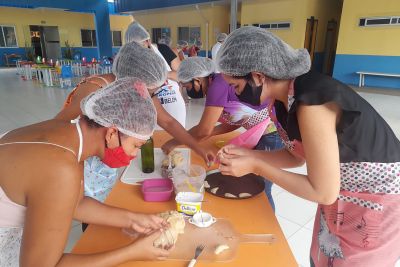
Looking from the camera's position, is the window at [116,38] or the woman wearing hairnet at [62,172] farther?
the window at [116,38]

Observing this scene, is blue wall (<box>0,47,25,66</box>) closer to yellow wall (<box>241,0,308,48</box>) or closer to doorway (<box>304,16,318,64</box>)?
yellow wall (<box>241,0,308,48</box>)

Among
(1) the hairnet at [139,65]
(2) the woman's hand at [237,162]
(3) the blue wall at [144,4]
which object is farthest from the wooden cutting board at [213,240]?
(3) the blue wall at [144,4]

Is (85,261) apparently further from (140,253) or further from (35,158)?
(35,158)

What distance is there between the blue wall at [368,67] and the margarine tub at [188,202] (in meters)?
7.85

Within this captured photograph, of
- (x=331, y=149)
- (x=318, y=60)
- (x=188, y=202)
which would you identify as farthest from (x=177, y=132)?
(x=318, y=60)

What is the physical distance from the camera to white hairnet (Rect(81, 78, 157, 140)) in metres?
0.81

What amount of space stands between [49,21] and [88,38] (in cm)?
207

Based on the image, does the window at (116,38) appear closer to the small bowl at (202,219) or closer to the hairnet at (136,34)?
the hairnet at (136,34)

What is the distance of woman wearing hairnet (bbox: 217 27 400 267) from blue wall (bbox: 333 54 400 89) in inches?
301

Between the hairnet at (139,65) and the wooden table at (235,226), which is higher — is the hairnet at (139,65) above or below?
above

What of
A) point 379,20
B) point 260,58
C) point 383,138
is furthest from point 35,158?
point 379,20

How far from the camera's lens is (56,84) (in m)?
8.37

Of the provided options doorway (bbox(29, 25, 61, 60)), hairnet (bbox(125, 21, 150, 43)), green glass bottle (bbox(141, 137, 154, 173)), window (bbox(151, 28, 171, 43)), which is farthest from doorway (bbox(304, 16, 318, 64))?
doorway (bbox(29, 25, 61, 60))

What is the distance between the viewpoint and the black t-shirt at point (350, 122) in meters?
0.76
